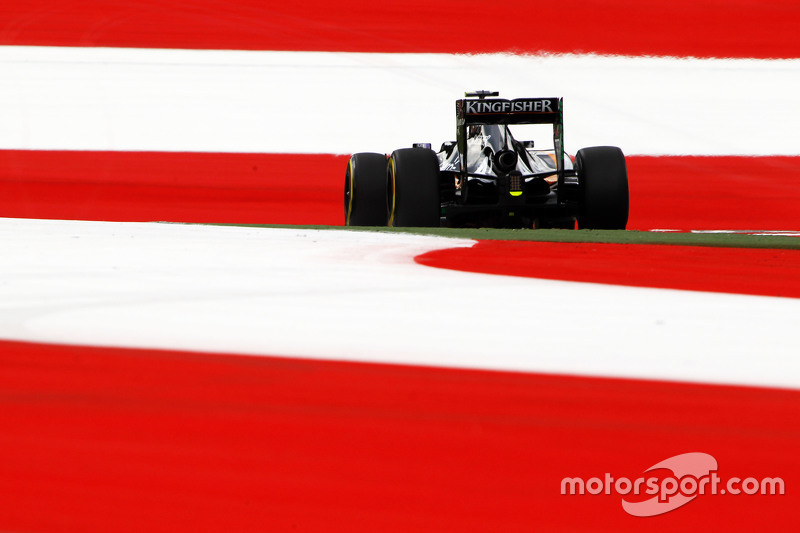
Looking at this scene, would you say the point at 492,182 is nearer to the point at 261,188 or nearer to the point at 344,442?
the point at 261,188

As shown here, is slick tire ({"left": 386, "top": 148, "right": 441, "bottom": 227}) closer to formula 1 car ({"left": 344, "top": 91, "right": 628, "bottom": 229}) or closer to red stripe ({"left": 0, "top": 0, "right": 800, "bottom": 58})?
formula 1 car ({"left": 344, "top": 91, "right": 628, "bottom": 229})

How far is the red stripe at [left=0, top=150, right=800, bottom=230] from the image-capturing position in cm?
562

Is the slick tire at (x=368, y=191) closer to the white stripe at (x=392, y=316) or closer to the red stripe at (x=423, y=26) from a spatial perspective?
the red stripe at (x=423, y=26)

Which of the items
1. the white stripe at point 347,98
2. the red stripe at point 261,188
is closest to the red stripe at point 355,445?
the red stripe at point 261,188

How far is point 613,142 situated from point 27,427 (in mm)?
5102

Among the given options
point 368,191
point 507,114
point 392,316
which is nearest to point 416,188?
point 368,191

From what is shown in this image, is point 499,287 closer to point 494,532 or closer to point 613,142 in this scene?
point 494,532

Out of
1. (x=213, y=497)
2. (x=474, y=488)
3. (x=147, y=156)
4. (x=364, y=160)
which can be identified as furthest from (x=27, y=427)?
(x=147, y=156)

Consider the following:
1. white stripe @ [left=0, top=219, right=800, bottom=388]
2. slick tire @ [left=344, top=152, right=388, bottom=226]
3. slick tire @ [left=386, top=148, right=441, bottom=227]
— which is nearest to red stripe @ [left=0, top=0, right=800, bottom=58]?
slick tire @ [left=344, top=152, right=388, bottom=226]

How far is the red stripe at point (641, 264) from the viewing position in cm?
209

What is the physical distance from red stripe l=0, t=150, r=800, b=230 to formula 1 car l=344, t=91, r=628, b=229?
3.17 feet

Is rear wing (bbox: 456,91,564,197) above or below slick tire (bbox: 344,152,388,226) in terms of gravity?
above

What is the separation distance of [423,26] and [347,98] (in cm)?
63

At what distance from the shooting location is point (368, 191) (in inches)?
188
